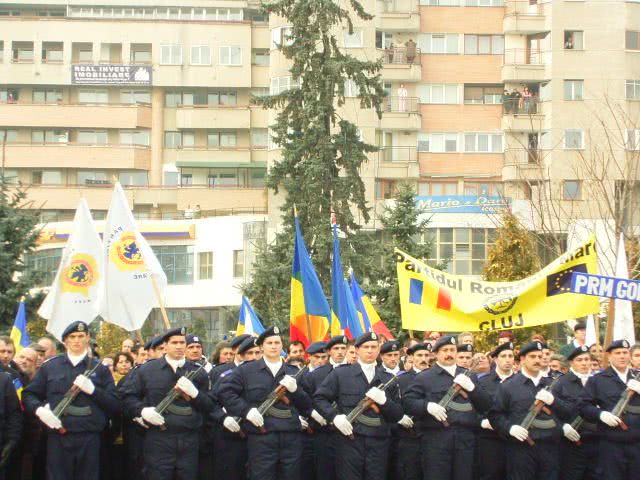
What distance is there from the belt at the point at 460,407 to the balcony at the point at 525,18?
48.3m

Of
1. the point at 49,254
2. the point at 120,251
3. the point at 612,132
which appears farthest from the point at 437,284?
the point at 49,254

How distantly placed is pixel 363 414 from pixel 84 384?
296 cm

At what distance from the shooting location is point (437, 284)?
1791 cm

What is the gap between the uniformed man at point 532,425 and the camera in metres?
14.8

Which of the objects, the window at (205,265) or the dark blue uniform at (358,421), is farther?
the window at (205,265)

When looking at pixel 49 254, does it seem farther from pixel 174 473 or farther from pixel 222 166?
pixel 174 473

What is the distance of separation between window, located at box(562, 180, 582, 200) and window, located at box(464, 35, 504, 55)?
25.5ft

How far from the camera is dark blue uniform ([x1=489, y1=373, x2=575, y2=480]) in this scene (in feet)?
48.6

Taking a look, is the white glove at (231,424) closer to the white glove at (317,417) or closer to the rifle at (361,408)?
the white glove at (317,417)

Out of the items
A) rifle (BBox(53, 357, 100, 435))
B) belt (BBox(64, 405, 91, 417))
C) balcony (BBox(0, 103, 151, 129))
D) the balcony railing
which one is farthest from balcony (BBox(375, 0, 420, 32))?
rifle (BBox(53, 357, 100, 435))

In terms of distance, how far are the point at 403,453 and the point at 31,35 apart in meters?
66.7

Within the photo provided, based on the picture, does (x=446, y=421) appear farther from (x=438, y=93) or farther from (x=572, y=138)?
(x=438, y=93)

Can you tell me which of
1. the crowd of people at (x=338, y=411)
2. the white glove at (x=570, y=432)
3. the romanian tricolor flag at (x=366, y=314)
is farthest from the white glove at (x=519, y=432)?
the romanian tricolor flag at (x=366, y=314)

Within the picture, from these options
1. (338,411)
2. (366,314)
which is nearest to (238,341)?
(338,411)
